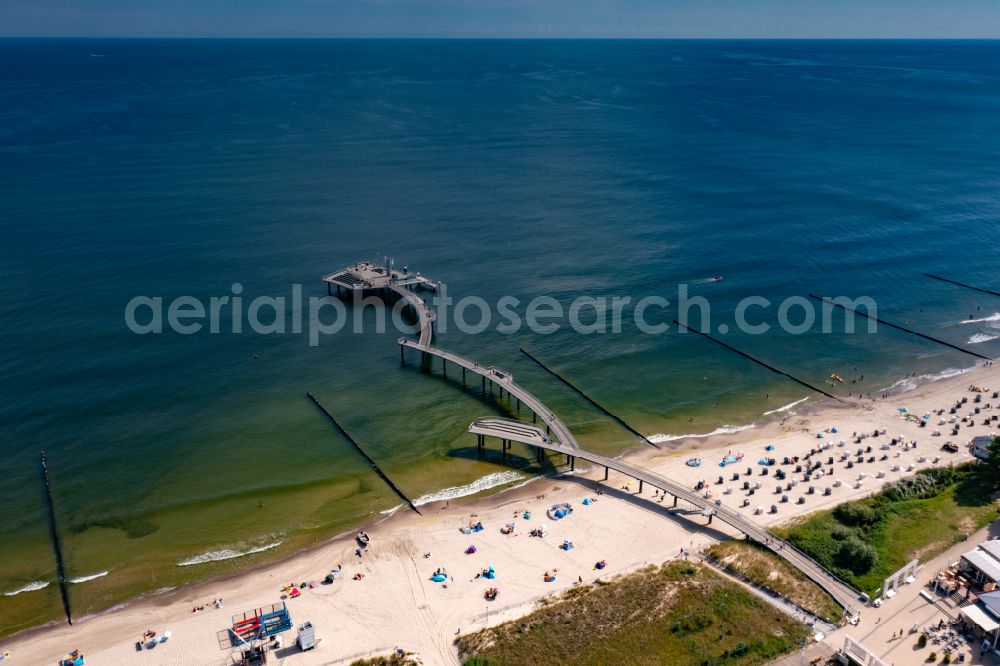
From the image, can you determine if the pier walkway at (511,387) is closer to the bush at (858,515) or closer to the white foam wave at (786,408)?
the bush at (858,515)

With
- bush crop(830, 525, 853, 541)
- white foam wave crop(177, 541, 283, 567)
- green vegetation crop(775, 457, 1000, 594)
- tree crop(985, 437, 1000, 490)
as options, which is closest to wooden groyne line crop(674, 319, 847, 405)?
green vegetation crop(775, 457, 1000, 594)

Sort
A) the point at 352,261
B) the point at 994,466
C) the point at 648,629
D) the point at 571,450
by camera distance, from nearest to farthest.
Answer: the point at 648,629 < the point at 994,466 < the point at 571,450 < the point at 352,261

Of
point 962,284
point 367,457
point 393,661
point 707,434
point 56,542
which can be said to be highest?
point 962,284

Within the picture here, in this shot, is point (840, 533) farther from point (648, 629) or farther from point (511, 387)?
point (511, 387)

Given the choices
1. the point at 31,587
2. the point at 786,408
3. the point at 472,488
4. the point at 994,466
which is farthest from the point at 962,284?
the point at 31,587

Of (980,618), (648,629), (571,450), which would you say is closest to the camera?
(980,618)

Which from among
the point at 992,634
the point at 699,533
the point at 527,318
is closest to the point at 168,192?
the point at 527,318
